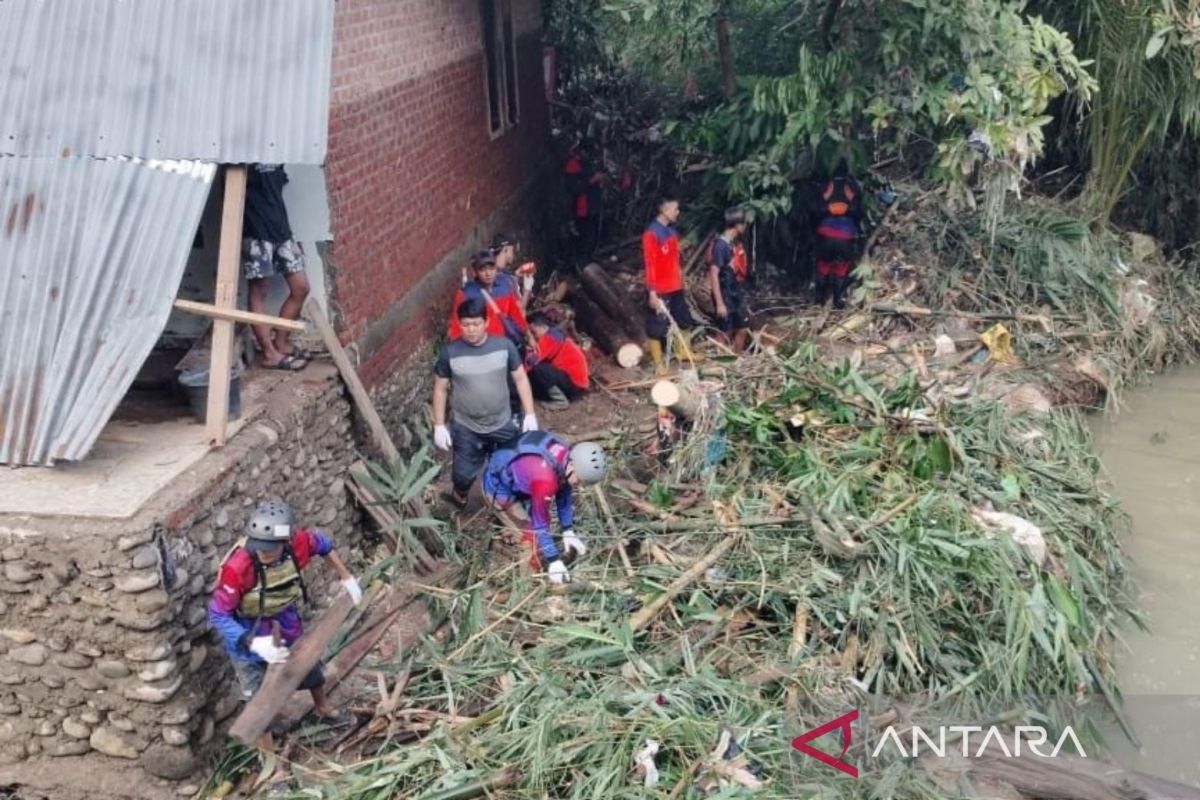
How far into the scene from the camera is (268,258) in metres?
6.63

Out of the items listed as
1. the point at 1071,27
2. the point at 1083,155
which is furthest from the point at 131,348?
the point at 1083,155

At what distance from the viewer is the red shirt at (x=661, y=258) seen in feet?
30.9

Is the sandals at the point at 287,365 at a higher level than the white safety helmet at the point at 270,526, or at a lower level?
higher

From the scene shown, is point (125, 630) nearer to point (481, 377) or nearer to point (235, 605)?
point (235, 605)

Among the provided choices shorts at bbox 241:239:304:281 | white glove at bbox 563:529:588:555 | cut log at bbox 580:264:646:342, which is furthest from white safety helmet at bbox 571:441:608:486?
cut log at bbox 580:264:646:342

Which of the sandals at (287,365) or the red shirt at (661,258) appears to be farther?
the red shirt at (661,258)

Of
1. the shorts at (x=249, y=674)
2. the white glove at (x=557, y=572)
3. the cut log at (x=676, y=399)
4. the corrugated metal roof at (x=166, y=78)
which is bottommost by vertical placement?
the white glove at (x=557, y=572)

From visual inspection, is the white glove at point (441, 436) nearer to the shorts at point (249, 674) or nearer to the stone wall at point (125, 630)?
the stone wall at point (125, 630)

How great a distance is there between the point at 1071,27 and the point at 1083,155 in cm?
194

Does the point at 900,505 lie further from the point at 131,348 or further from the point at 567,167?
the point at 567,167

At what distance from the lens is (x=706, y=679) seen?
543 cm

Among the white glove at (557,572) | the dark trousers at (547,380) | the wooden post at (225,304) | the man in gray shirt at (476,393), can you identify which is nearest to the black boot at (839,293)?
the dark trousers at (547,380)

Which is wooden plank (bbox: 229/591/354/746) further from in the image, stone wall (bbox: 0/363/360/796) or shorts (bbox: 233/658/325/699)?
stone wall (bbox: 0/363/360/796)

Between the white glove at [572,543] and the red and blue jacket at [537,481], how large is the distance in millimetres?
89
